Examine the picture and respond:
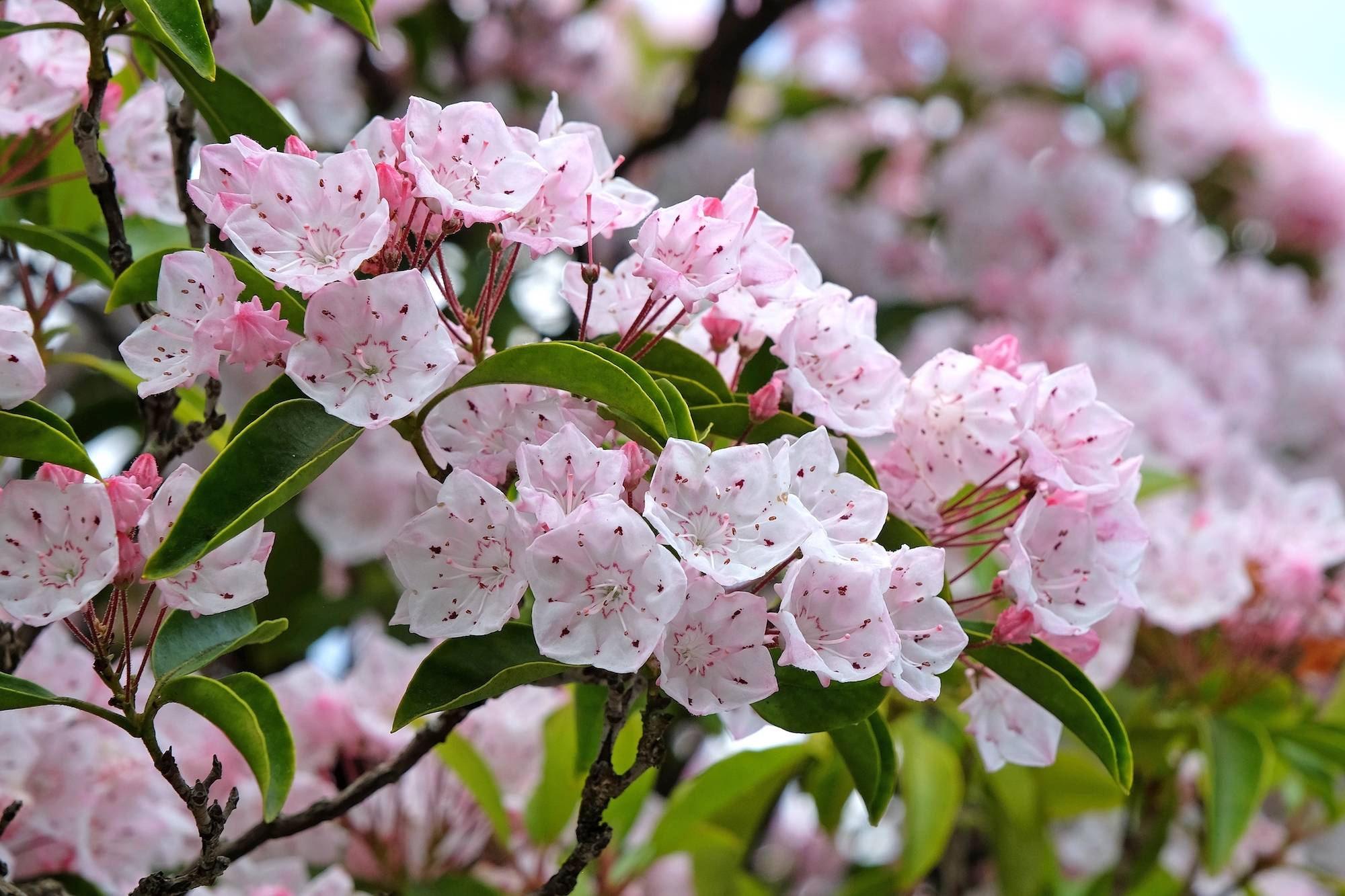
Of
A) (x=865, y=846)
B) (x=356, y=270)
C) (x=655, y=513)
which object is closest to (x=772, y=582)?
(x=655, y=513)

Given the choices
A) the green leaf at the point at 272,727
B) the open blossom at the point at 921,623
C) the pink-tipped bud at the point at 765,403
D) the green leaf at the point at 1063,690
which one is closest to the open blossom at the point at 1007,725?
the green leaf at the point at 1063,690

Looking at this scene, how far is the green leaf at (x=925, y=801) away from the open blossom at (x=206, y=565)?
849 mm

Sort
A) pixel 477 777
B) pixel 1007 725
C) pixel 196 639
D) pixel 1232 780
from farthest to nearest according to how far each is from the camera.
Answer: pixel 1232 780
pixel 477 777
pixel 1007 725
pixel 196 639

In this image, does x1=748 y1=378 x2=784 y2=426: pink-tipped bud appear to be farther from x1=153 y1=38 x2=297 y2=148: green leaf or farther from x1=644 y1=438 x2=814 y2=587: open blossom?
x1=153 y1=38 x2=297 y2=148: green leaf

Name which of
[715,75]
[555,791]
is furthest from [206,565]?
[715,75]

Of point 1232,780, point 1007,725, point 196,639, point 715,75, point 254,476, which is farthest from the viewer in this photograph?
point 715,75

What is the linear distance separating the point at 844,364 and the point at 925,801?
2.27 ft

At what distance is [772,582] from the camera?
31.0 inches

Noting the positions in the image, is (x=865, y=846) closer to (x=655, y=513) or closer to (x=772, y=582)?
(x=772, y=582)

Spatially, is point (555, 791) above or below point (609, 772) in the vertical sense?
below

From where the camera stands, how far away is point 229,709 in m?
0.77

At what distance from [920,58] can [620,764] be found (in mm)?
2466

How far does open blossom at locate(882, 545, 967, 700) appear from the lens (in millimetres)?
735

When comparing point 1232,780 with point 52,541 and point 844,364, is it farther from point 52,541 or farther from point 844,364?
point 52,541
